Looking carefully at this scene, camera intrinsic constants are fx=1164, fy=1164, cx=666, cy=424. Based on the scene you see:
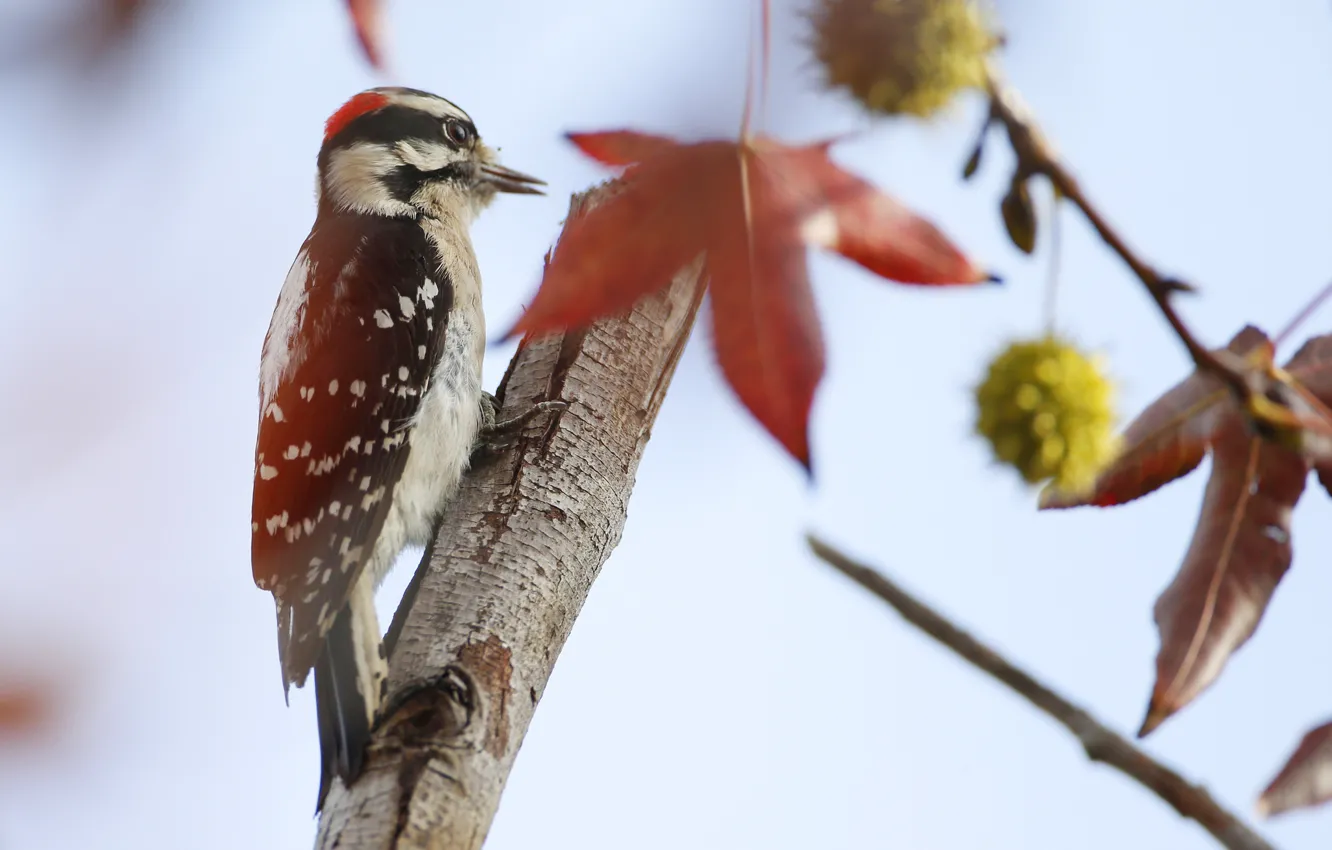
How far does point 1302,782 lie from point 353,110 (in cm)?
381

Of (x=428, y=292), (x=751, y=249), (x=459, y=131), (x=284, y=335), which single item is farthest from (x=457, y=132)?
(x=751, y=249)

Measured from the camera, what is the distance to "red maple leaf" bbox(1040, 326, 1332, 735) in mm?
1354

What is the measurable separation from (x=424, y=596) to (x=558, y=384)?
614 millimetres

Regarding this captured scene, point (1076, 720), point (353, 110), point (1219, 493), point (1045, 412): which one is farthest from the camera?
point (353, 110)

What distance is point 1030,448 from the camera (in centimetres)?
133

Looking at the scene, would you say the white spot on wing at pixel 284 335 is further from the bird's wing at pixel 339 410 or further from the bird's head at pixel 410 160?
the bird's head at pixel 410 160

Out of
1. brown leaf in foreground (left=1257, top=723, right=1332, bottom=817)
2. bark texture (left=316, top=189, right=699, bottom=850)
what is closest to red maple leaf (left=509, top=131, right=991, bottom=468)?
brown leaf in foreground (left=1257, top=723, right=1332, bottom=817)

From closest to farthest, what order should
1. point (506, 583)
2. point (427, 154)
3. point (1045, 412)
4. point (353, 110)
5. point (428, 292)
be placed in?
point (1045, 412) < point (506, 583) < point (428, 292) < point (427, 154) < point (353, 110)

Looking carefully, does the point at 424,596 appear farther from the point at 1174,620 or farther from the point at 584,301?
the point at 1174,620

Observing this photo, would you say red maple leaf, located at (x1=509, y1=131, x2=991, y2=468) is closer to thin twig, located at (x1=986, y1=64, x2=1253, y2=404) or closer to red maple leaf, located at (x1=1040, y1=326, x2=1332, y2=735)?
thin twig, located at (x1=986, y1=64, x2=1253, y2=404)

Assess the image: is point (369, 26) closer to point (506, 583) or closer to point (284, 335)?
point (506, 583)

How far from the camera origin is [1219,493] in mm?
1506

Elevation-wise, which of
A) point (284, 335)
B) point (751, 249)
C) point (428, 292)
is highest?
point (751, 249)

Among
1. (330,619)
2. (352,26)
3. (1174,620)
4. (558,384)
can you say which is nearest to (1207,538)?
(1174,620)
